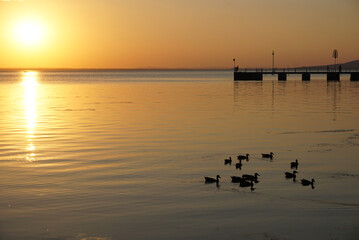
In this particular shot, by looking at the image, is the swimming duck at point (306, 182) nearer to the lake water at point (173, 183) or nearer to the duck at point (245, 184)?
the lake water at point (173, 183)

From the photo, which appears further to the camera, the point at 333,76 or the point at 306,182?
the point at 333,76

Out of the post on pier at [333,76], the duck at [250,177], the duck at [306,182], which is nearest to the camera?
the duck at [306,182]

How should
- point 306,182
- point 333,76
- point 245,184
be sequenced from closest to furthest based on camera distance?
point 245,184 → point 306,182 → point 333,76

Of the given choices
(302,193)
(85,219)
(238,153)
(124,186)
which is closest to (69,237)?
(85,219)

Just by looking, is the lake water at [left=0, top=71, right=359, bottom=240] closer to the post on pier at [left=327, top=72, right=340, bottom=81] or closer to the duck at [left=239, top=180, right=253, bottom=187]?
the duck at [left=239, top=180, right=253, bottom=187]

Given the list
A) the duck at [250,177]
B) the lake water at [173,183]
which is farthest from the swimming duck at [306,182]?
the duck at [250,177]

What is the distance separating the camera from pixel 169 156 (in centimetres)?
2572

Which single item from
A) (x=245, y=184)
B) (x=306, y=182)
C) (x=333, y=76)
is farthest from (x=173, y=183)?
(x=333, y=76)

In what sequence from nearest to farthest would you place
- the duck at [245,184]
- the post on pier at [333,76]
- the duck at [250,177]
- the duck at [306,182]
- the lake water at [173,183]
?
the lake water at [173,183], the duck at [245,184], the duck at [306,182], the duck at [250,177], the post on pier at [333,76]

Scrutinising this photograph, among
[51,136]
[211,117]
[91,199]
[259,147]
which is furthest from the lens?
[211,117]

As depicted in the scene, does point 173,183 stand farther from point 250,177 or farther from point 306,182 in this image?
point 306,182

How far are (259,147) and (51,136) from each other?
1371cm

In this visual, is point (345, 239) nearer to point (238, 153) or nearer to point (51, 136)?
point (238, 153)

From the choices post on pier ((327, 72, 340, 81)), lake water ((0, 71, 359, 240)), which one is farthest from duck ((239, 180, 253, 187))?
post on pier ((327, 72, 340, 81))
